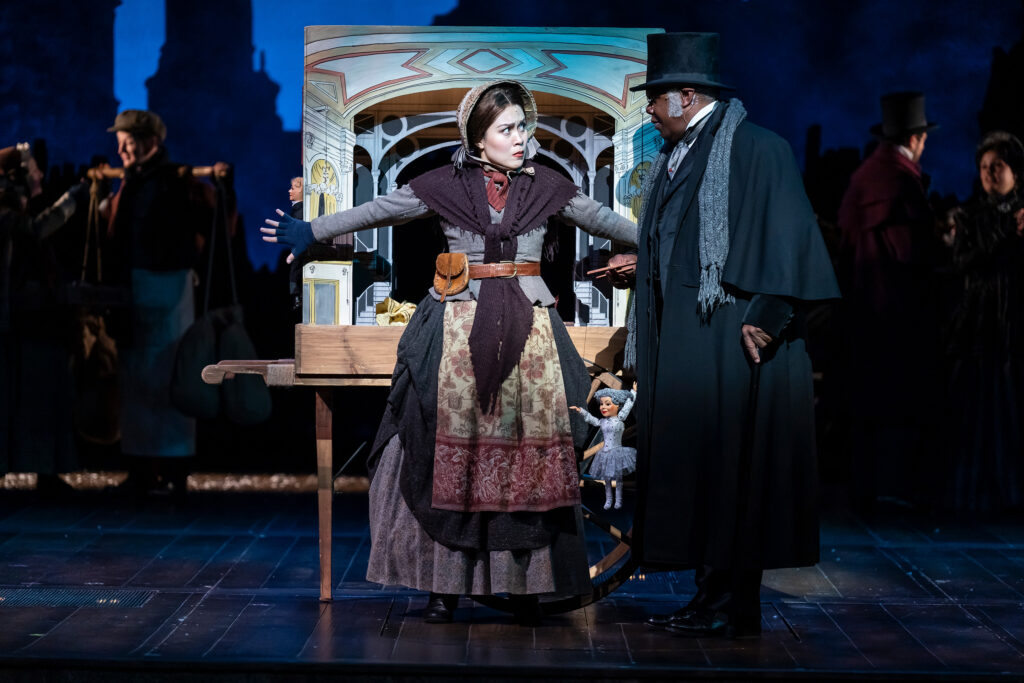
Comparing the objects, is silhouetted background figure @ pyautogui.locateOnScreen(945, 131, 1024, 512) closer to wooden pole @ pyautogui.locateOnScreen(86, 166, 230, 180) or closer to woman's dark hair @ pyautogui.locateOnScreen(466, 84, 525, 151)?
woman's dark hair @ pyautogui.locateOnScreen(466, 84, 525, 151)

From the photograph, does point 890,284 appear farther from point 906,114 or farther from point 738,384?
point 738,384

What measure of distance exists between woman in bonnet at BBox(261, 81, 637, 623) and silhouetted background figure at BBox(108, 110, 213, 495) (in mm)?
3131

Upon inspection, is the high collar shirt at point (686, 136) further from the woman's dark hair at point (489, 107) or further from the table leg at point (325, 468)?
the table leg at point (325, 468)

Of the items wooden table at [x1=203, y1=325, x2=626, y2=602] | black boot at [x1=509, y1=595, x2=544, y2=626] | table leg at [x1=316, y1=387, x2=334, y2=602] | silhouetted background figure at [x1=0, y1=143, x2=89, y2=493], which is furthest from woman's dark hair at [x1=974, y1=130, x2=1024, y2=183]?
silhouetted background figure at [x1=0, y1=143, x2=89, y2=493]

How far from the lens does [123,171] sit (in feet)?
24.6

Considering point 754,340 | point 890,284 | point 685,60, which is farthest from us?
point 890,284

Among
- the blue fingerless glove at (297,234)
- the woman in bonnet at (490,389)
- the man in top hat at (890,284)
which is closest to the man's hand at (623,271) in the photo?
the woman in bonnet at (490,389)

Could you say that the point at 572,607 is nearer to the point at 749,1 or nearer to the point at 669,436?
the point at 669,436

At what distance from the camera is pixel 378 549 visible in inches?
187

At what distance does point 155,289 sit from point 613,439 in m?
3.65

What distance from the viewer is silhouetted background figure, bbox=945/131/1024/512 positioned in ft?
23.2

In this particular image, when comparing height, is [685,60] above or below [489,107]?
above

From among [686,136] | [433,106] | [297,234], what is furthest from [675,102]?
[297,234]

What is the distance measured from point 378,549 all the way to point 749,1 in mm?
4075
